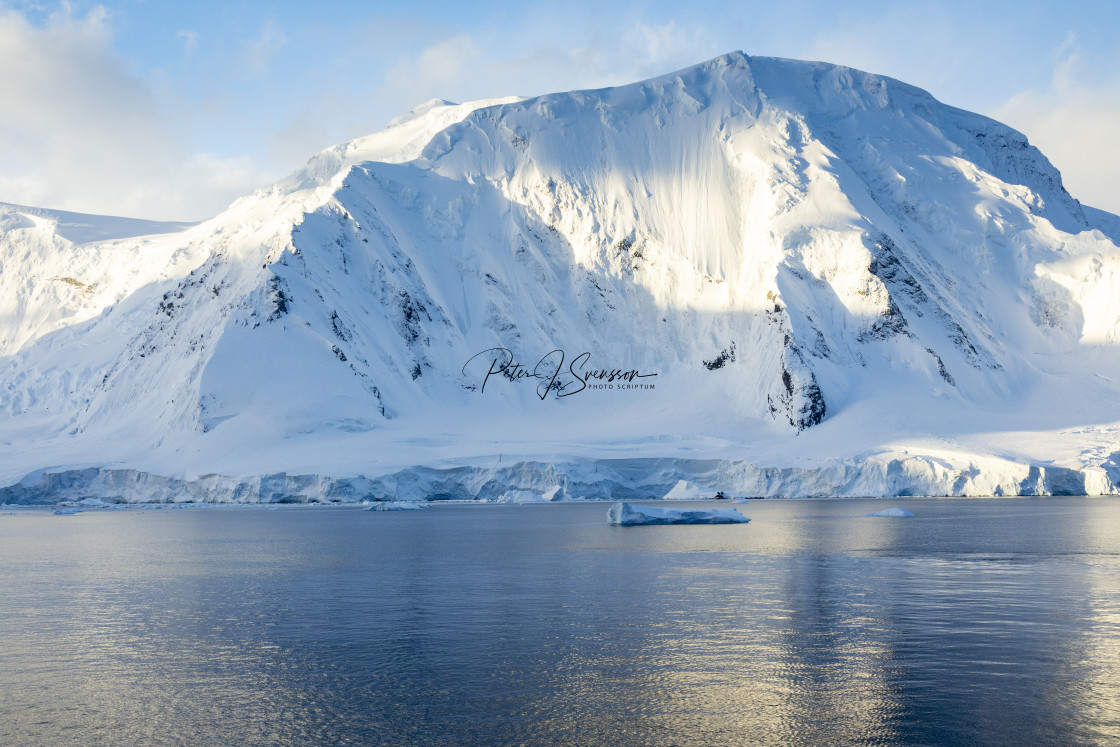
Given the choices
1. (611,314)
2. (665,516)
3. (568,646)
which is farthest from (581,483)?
(568,646)

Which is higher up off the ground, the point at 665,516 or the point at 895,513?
the point at 895,513

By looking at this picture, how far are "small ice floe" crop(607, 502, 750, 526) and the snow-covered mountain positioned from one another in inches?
997

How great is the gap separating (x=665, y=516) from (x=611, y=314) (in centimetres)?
6214

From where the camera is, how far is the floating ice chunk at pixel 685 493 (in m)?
76.9

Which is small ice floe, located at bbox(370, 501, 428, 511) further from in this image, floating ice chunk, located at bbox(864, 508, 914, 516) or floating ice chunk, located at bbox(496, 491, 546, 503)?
floating ice chunk, located at bbox(864, 508, 914, 516)

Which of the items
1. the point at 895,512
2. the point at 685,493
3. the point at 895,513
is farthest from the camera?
the point at 685,493

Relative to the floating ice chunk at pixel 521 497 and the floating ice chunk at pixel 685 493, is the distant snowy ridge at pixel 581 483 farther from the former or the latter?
the floating ice chunk at pixel 685 493

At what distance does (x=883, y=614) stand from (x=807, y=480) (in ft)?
187

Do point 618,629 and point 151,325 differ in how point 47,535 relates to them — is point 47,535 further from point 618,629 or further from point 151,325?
point 151,325

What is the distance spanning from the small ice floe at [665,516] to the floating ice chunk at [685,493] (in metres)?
23.8

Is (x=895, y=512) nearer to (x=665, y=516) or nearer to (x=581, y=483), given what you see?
(x=665, y=516)

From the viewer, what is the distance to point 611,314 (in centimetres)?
11256

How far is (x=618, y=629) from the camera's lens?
1986cm

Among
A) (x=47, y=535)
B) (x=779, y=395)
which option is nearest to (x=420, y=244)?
(x=779, y=395)
